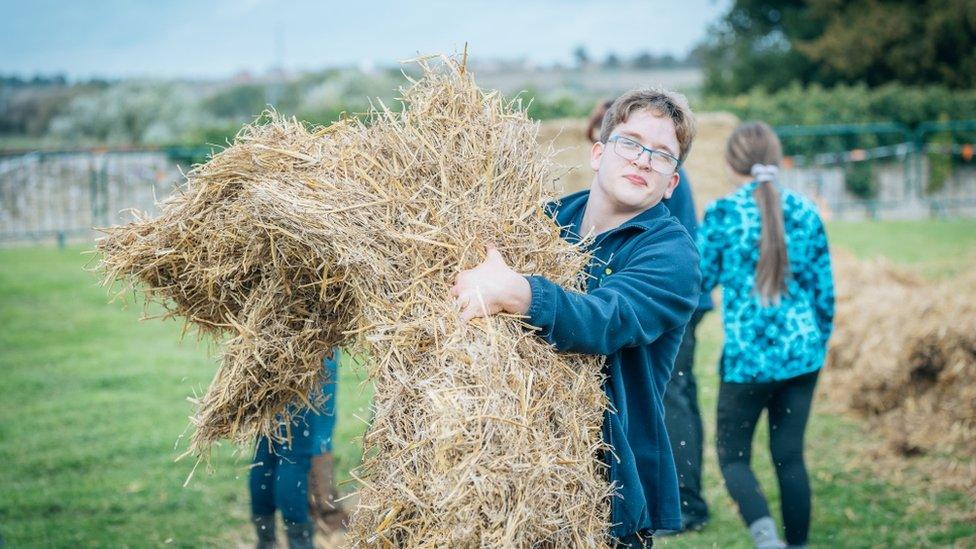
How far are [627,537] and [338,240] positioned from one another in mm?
1266

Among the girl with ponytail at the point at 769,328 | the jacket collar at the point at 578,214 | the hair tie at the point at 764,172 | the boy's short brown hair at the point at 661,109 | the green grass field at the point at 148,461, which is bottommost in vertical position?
the green grass field at the point at 148,461

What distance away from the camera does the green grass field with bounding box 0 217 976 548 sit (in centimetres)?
512

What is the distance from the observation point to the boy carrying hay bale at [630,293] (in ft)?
8.02

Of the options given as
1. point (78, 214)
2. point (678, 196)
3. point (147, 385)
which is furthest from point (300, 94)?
point (678, 196)

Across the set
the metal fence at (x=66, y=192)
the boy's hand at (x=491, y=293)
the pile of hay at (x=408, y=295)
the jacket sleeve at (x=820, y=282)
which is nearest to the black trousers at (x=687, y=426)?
the jacket sleeve at (x=820, y=282)

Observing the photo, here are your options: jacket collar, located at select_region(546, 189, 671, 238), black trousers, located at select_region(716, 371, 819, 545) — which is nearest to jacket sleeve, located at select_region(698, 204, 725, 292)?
black trousers, located at select_region(716, 371, 819, 545)

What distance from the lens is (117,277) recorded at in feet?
10.1

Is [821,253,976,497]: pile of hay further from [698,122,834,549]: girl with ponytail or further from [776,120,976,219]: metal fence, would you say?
[776,120,976,219]: metal fence

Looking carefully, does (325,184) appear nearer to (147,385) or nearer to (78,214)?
(147,385)

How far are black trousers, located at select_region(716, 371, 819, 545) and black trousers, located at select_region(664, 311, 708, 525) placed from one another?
258 millimetres

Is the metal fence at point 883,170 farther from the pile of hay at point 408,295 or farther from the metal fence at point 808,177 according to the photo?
the pile of hay at point 408,295

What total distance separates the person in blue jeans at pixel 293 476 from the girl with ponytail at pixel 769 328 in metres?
2.08

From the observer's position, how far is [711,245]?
15.2ft

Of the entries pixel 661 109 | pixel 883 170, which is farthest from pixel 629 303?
pixel 883 170
